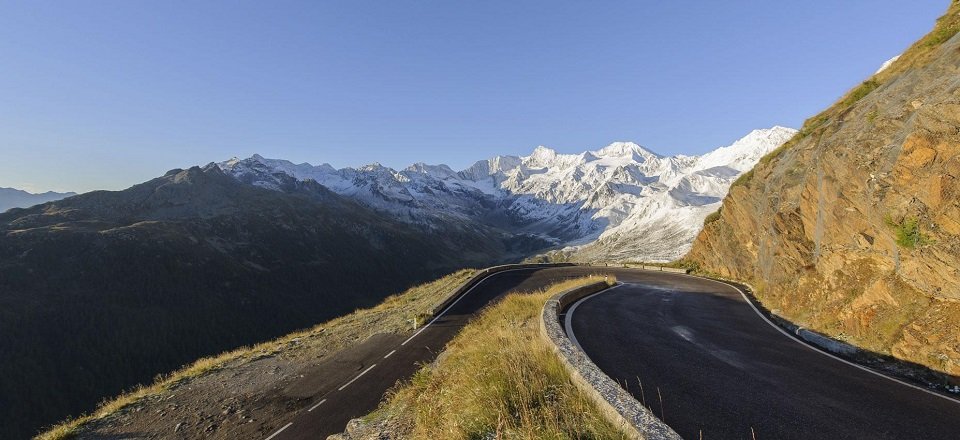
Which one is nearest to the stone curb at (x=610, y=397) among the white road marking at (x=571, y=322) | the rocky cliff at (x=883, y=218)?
the white road marking at (x=571, y=322)

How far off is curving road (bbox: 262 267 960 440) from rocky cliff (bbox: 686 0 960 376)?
6.27 feet

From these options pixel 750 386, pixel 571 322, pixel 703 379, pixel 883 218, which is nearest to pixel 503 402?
pixel 703 379

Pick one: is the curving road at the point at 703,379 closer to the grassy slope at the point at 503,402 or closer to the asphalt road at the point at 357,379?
the asphalt road at the point at 357,379

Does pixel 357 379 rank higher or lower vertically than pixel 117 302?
higher

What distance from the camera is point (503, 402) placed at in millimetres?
5277

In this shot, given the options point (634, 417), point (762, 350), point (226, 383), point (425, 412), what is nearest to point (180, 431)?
point (226, 383)

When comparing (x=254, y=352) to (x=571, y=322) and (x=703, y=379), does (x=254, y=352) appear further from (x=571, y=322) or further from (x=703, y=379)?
(x=703, y=379)

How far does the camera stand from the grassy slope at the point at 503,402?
15.2 feet

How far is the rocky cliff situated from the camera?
385 inches

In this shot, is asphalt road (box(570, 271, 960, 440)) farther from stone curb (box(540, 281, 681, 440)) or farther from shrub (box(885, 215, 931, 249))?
shrub (box(885, 215, 931, 249))

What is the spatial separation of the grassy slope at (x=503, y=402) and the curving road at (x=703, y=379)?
147 cm

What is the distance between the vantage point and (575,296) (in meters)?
18.2

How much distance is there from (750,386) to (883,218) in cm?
880

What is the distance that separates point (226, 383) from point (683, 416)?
52.0 ft
